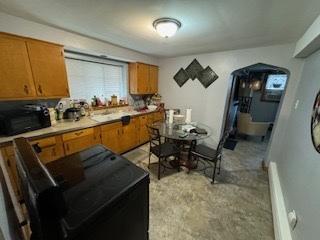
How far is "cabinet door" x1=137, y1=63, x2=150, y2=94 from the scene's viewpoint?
155 inches

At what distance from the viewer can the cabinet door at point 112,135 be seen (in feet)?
9.78

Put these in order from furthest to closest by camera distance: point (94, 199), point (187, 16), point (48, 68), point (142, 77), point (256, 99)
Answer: point (256, 99), point (142, 77), point (48, 68), point (187, 16), point (94, 199)

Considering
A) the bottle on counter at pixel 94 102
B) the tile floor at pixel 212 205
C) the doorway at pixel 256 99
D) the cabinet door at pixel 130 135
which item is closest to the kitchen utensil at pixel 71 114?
the bottle on counter at pixel 94 102

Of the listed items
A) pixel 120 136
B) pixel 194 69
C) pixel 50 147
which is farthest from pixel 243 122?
pixel 50 147

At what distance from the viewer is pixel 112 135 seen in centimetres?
314

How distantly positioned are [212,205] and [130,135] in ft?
7.13

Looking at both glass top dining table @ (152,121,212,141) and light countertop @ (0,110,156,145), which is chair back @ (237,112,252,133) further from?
light countertop @ (0,110,156,145)

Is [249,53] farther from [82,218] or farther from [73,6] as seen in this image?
[82,218]

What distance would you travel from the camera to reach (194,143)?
2896mm

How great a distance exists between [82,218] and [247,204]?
243 cm

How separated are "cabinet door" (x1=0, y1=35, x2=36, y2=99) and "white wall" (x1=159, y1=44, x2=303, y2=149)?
3.19 metres

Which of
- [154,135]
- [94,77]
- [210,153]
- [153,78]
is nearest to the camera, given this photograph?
[210,153]

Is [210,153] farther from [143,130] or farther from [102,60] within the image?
[102,60]

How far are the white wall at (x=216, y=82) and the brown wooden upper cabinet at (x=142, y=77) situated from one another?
1.27 feet
